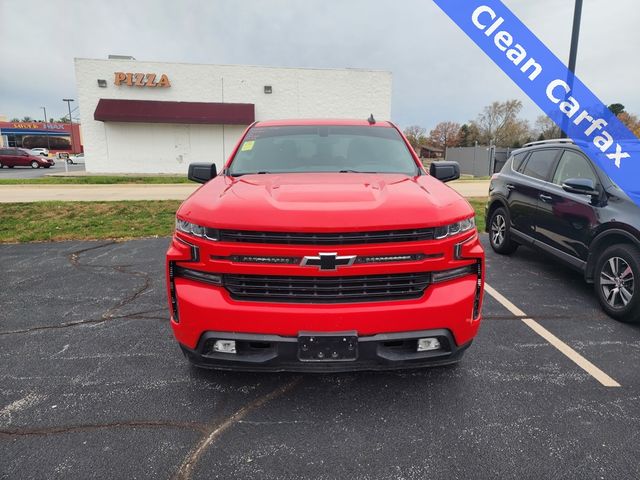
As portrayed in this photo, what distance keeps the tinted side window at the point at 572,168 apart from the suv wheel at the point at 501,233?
49.1 inches

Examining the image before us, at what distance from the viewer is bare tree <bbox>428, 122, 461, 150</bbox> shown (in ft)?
247

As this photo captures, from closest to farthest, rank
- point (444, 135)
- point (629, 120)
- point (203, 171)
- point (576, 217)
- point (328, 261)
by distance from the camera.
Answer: point (328, 261)
point (203, 171)
point (576, 217)
point (629, 120)
point (444, 135)

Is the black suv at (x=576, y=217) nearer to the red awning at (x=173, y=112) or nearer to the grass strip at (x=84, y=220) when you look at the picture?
the grass strip at (x=84, y=220)

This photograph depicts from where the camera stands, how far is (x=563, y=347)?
3.47 m

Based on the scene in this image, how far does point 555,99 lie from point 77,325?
10864 mm

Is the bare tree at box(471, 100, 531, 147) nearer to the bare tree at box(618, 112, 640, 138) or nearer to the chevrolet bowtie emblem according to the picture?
the bare tree at box(618, 112, 640, 138)

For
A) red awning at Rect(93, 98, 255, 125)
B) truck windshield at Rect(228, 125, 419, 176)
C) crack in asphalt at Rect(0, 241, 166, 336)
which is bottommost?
crack in asphalt at Rect(0, 241, 166, 336)

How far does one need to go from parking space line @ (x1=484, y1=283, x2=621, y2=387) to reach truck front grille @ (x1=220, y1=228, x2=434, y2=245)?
1.79m

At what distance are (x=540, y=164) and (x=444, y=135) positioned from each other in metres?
77.0

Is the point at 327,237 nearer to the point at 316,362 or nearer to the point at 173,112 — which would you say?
the point at 316,362

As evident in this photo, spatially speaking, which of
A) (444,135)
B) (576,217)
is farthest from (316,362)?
(444,135)

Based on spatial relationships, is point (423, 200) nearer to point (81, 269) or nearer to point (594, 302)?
point (594, 302)

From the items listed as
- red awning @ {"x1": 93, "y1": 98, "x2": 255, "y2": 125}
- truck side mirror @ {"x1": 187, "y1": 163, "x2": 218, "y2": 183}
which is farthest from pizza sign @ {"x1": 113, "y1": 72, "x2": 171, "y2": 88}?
truck side mirror @ {"x1": 187, "y1": 163, "x2": 218, "y2": 183}

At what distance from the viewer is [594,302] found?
14.9ft
